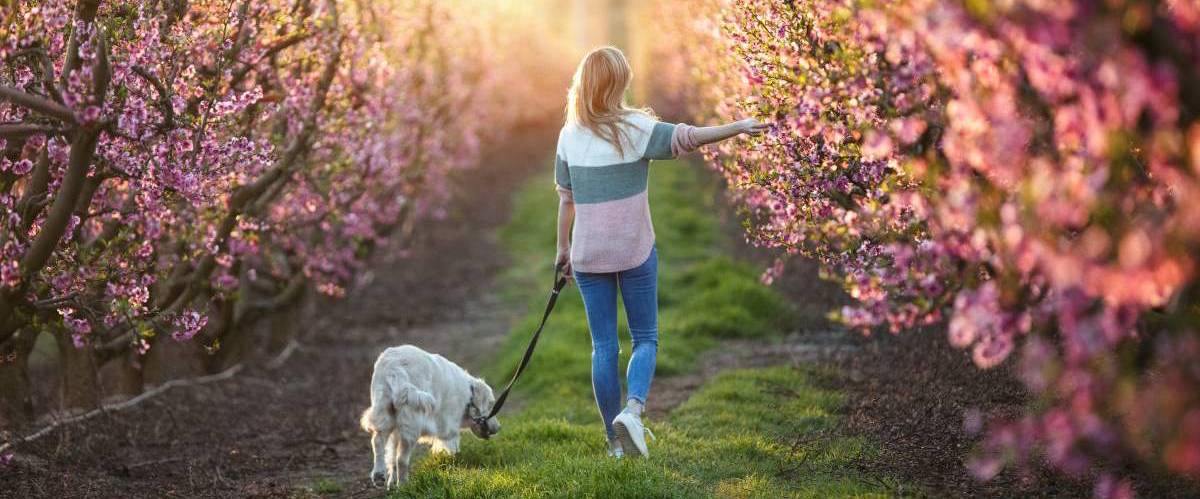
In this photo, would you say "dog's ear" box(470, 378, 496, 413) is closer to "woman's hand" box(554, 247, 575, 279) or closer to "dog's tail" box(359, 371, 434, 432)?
"dog's tail" box(359, 371, 434, 432)

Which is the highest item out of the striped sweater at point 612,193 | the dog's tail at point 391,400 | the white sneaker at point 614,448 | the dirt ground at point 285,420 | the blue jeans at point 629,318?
the striped sweater at point 612,193

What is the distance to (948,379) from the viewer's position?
8.30m

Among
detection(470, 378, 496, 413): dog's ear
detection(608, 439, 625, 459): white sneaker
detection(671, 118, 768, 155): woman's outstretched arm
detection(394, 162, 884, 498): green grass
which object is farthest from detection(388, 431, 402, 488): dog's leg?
detection(671, 118, 768, 155): woman's outstretched arm

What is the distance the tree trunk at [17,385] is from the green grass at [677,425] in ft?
11.9

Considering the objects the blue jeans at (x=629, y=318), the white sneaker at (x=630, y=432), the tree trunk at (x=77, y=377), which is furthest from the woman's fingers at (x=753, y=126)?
the tree trunk at (x=77, y=377)

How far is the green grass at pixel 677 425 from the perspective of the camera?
643cm

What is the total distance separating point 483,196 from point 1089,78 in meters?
26.3

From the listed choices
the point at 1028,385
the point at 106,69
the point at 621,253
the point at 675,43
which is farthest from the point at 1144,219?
the point at 675,43

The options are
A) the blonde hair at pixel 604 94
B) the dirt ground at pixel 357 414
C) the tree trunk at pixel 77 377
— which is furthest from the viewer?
the tree trunk at pixel 77 377

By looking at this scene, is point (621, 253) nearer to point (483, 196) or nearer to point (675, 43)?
point (675, 43)

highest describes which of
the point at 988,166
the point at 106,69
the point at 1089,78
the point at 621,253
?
the point at 106,69

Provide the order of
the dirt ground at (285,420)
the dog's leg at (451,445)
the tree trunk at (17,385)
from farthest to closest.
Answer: the tree trunk at (17,385), the dirt ground at (285,420), the dog's leg at (451,445)

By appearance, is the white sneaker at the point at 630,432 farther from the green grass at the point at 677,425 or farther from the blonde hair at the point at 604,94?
the blonde hair at the point at 604,94

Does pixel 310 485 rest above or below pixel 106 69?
below
